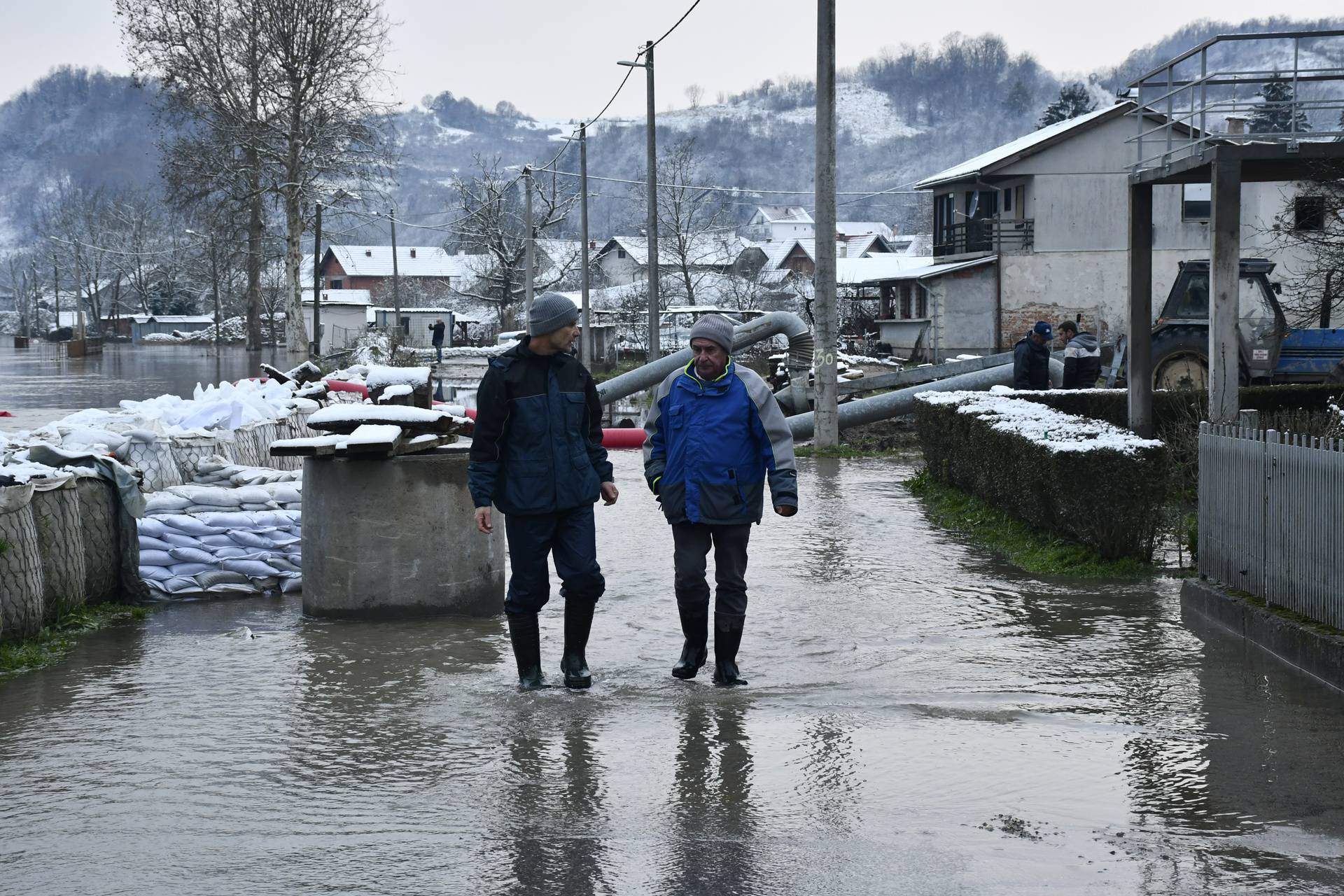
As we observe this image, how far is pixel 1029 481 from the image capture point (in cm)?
1078

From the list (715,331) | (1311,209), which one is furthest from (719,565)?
(1311,209)

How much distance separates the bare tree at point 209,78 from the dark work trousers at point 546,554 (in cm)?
4420

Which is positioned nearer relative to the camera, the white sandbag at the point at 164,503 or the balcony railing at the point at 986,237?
the white sandbag at the point at 164,503

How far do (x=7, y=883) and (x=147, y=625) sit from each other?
4305 mm

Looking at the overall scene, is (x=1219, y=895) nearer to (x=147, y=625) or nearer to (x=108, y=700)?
(x=108, y=700)

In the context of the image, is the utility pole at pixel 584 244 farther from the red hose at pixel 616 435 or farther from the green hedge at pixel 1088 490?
the green hedge at pixel 1088 490

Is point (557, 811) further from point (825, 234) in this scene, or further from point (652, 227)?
point (652, 227)

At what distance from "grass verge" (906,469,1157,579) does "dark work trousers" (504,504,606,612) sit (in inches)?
170

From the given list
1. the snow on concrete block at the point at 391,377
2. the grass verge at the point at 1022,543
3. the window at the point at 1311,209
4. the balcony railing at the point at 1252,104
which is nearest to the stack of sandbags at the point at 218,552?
the grass verge at the point at 1022,543

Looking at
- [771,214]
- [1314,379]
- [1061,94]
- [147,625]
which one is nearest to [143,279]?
[771,214]

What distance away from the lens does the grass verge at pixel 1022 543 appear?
9.87m

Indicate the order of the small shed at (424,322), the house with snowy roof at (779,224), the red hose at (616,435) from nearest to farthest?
the red hose at (616,435) → the small shed at (424,322) → the house with snowy roof at (779,224)

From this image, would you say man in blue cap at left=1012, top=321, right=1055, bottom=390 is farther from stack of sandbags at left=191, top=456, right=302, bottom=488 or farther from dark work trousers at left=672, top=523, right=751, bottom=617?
dark work trousers at left=672, top=523, right=751, bottom=617

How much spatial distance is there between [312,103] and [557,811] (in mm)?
46820
